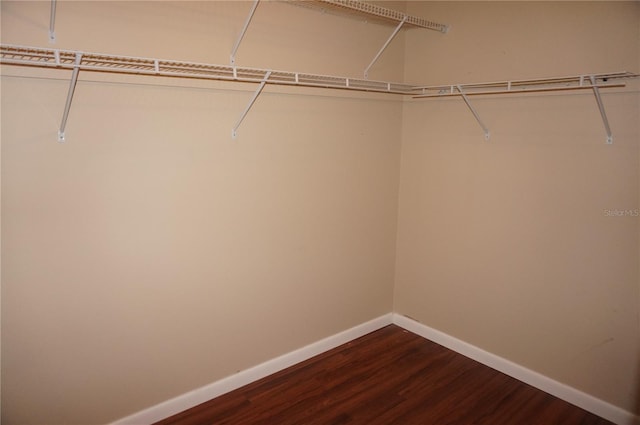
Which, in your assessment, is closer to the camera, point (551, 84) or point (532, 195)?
point (551, 84)

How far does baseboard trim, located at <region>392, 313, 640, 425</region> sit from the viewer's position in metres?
2.12

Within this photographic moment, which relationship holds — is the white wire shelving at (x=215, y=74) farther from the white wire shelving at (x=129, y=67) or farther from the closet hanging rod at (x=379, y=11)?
the closet hanging rod at (x=379, y=11)

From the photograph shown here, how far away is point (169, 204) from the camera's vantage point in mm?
1973

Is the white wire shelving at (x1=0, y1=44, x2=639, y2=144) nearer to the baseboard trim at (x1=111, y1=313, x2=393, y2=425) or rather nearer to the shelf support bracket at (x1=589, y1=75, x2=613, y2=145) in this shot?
the shelf support bracket at (x1=589, y1=75, x2=613, y2=145)

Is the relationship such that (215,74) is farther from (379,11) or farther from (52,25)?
(379,11)

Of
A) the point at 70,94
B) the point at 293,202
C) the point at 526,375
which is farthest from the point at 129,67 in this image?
the point at 526,375

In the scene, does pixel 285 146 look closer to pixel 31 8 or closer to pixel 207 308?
pixel 207 308

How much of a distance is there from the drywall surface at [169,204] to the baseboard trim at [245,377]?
0.05 meters

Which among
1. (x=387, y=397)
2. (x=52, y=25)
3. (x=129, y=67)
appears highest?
(x=52, y=25)

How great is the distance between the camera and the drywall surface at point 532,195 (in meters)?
2.03

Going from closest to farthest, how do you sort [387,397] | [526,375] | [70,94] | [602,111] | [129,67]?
[70,94] < [129,67] < [602,111] < [387,397] < [526,375]

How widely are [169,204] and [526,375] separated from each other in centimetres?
229

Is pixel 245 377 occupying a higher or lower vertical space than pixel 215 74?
lower

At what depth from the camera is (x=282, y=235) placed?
95.2 inches
